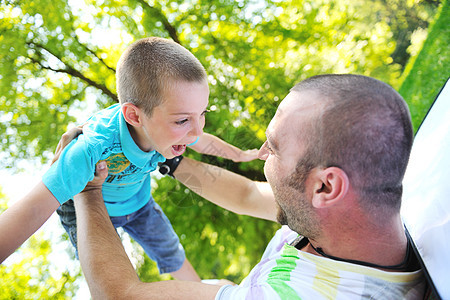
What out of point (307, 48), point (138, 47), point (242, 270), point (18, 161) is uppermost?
point (138, 47)

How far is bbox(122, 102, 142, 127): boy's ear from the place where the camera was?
1.76 meters

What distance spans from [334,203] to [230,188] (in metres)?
1.13

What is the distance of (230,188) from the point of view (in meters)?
2.31

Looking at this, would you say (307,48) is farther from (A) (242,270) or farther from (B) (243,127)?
(A) (242,270)

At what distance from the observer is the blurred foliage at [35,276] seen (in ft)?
9.23

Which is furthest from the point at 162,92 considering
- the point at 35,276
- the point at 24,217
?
→ the point at 35,276

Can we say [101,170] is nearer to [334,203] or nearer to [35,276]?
[334,203]

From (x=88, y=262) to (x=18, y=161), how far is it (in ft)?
6.72

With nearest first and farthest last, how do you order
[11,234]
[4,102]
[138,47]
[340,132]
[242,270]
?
1. [340,132]
2. [11,234]
3. [138,47]
4. [4,102]
5. [242,270]

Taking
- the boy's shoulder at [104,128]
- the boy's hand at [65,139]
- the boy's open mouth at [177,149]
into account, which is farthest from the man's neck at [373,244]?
the boy's hand at [65,139]

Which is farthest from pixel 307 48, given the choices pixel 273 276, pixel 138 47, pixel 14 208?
pixel 14 208

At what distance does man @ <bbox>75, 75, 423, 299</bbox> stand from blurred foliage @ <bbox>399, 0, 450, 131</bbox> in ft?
8.37

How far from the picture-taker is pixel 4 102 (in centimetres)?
293

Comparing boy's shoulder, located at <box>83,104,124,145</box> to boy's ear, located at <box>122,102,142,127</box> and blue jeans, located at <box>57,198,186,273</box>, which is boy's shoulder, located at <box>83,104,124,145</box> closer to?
boy's ear, located at <box>122,102,142,127</box>
